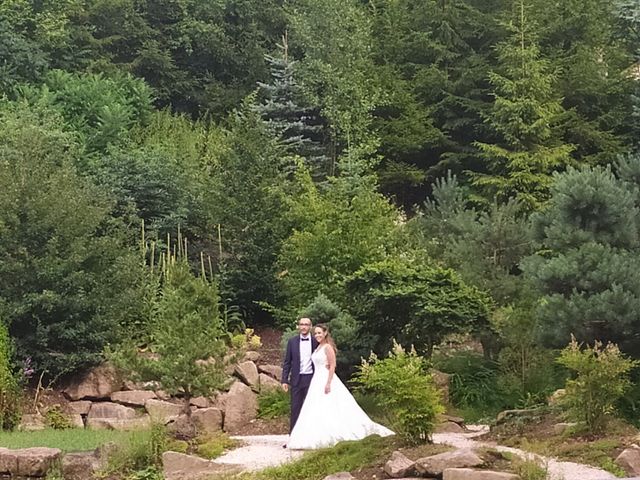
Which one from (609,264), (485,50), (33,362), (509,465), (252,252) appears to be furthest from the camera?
(485,50)

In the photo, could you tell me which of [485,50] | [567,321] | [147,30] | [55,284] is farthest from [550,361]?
[147,30]

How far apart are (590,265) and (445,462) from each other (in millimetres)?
3711

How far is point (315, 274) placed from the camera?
13211mm

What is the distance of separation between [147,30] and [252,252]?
45.5 ft

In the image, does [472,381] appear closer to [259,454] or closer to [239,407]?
[239,407]

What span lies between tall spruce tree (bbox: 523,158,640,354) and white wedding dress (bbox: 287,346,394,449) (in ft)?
8.13

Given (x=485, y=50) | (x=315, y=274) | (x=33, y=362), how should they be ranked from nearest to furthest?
(x=33, y=362) < (x=315, y=274) < (x=485, y=50)

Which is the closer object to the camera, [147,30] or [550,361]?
[550,361]

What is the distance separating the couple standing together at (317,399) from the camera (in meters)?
9.27

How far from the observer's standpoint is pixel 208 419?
1126cm

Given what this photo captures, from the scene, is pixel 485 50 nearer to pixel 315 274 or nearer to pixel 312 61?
pixel 312 61

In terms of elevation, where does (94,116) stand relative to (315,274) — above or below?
above

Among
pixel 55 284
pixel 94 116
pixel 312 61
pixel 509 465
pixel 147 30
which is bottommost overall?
pixel 509 465

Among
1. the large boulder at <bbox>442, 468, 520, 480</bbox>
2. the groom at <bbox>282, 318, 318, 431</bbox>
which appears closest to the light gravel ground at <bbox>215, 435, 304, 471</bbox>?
the groom at <bbox>282, 318, 318, 431</bbox>
